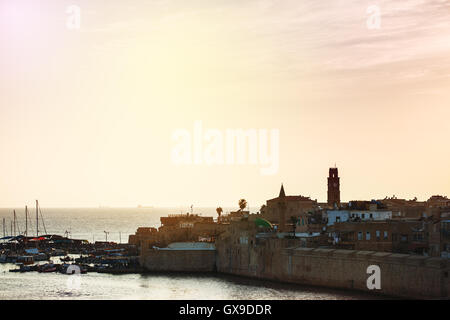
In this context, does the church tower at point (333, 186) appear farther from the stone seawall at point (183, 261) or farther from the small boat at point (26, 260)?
the small boat at point (26, 260)

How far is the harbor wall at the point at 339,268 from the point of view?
6300 centimetres

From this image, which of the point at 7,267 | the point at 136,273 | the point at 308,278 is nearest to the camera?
the point at 308,278

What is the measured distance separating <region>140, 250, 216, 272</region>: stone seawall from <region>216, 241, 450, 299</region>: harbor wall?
1276mm

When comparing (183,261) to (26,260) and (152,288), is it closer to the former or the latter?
(152,288)

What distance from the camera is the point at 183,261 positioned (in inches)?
3829

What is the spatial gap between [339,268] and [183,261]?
28432 mm

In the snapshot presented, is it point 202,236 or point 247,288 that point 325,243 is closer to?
point 247,288

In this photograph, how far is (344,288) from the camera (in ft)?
238

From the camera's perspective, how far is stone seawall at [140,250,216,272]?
97125 mm

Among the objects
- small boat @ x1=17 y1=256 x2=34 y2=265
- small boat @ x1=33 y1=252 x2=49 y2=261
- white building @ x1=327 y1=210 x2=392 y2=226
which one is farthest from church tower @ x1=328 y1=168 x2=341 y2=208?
small boat @ x1=17 y1=256 x2=34 y2=265

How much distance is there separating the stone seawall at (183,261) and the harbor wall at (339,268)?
128cm

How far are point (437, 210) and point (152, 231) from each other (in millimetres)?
63534

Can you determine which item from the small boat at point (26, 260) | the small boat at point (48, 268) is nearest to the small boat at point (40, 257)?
the small boat at point (26, 260)
